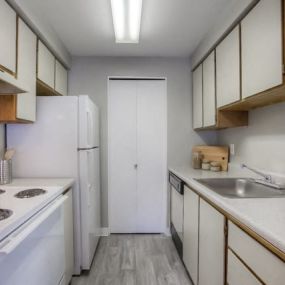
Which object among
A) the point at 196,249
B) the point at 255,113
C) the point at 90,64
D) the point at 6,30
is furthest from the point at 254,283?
the point at 90,64

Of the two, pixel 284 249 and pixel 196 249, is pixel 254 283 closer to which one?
pixel 284 249

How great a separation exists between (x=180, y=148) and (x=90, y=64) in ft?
5.32

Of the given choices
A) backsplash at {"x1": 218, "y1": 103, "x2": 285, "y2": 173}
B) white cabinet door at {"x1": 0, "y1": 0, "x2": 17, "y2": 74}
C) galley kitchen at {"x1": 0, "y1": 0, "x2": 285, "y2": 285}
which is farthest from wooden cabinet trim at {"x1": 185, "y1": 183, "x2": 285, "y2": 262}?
white cabinet door at {"x1": 0, "y1": 0, "x2": 17, "y2": 74}

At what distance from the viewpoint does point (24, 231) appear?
1.09 meters

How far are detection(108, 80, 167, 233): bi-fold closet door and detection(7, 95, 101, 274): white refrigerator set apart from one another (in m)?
1.00

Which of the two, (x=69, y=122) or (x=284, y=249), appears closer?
(x=284, y=249)

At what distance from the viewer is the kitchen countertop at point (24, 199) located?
1048 mm

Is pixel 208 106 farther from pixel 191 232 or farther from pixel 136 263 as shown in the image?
pixel 136 263

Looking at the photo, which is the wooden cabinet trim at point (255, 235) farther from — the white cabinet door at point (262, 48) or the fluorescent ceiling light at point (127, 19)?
the fluorescent ceiling light at point (127, 19)

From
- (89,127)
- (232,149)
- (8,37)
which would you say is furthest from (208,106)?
(8,37)

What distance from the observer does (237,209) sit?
116 cm

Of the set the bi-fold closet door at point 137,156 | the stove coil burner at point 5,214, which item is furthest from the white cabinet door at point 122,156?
the stove coil burner at point 5,214

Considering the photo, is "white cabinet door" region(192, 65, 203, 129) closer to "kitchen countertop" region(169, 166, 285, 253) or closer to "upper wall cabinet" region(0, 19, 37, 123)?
"kitchen countertop" region(169, 166, 285, 253)

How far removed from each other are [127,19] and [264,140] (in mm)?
1585
